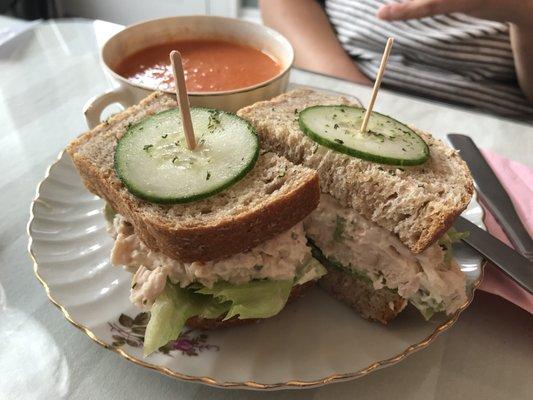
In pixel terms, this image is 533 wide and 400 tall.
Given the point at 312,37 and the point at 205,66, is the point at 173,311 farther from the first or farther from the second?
the point at 312,37

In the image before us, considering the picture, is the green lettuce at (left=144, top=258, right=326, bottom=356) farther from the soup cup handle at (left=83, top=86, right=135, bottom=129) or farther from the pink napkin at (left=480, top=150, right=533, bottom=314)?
the soup cup handle at (left=83, top=86, right=135, bottom=129)

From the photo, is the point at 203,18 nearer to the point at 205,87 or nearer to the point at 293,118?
the point at 205,87

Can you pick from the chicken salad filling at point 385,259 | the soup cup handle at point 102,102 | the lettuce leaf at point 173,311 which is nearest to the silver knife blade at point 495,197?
the chicken salad filling at point 385,259

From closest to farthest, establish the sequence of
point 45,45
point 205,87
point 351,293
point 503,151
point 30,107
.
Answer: point 351,293, point 205,87, point 503,151, point 30,107, point 45,45

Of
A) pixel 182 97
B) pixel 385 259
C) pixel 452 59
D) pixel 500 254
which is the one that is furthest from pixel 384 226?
pixel 452 59

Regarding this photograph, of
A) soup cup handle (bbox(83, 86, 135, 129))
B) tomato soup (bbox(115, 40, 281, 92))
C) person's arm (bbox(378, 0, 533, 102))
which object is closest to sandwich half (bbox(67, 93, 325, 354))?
soup cup handle (bbox(83, 86, 135, 129))

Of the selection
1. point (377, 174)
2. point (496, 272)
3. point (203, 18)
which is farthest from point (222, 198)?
point (203, 18)

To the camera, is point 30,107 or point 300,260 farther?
point 30,107

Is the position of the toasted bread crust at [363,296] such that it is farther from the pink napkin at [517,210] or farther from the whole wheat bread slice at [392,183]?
the pink napkin at [517,210]
